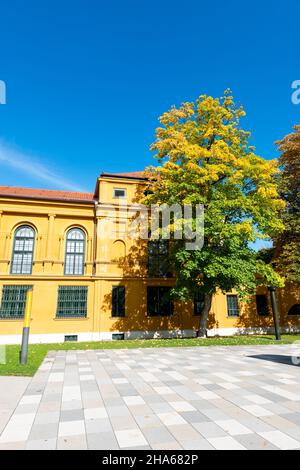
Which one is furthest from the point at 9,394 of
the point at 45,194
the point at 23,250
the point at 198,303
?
the point at 45,194

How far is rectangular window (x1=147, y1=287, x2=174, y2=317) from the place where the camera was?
22.8 m

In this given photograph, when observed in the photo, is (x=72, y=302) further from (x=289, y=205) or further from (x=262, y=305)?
(x=289, y=205)

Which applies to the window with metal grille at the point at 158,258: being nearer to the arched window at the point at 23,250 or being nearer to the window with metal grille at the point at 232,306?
the window with metal grille at the point at 232,306

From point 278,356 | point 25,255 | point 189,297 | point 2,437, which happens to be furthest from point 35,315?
point 2,437

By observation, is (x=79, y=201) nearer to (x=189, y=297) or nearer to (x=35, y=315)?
(x=35, y=315)

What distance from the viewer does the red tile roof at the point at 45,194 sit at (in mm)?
22469

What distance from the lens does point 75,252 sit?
907 inches

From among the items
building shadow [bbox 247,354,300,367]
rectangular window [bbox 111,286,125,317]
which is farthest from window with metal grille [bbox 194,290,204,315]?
building shadow [bbox 247,354,300,367]

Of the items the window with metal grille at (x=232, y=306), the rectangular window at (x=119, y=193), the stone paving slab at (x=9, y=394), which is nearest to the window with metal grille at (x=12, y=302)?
the rectangular window at (x=119, y=193)

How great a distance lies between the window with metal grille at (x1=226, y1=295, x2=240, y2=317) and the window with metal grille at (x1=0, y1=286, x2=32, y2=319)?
17.0 meters

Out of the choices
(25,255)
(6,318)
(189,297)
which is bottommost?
(6,318)

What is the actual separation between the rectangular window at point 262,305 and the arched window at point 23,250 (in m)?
20.1

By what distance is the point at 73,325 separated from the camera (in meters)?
21.1
